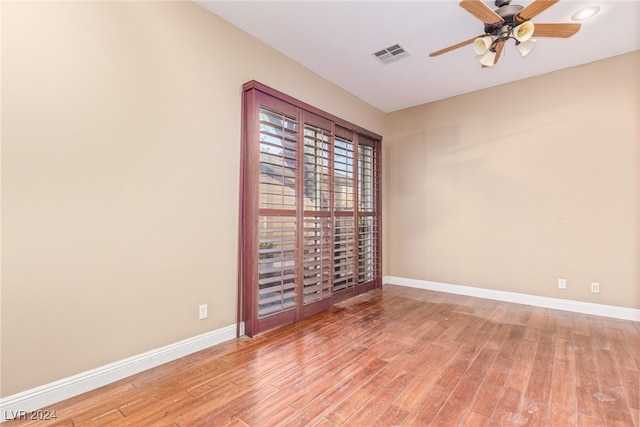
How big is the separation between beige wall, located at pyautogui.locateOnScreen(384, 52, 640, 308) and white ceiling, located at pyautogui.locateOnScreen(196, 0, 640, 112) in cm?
31

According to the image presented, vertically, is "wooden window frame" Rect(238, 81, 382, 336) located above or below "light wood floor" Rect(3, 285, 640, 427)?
above

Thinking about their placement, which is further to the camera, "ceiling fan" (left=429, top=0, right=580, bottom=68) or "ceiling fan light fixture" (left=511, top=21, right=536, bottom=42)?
"ceiling fan light fixture" (left=511, top=21, right=536, bottom=42)

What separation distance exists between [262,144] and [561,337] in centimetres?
346

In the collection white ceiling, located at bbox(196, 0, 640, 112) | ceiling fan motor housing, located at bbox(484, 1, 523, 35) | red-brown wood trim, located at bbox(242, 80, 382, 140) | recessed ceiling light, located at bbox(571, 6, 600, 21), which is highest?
white ceiling, located at bbox(196, 0, 640, 112)

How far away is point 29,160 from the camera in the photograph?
1.70m

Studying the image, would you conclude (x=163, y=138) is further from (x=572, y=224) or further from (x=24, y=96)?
(x=572, y=224)

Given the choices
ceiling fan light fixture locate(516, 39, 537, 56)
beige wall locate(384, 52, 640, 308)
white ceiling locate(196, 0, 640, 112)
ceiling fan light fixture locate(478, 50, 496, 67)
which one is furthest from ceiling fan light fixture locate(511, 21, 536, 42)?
beige wall locate(384, 52, 640, 308)

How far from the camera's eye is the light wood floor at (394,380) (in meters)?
1.68

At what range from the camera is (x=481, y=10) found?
2127 millimetres

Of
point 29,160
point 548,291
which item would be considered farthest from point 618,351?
point 29,160

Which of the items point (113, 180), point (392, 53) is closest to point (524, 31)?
point (392, 53)

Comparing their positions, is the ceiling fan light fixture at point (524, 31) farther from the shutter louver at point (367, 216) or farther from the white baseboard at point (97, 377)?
the white baseboard at point (97, 377)

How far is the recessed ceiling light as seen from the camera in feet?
8.36

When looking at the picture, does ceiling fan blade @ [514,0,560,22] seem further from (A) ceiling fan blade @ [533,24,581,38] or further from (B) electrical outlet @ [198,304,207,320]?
(B) electrical outlet @ [198,304,207,320]
